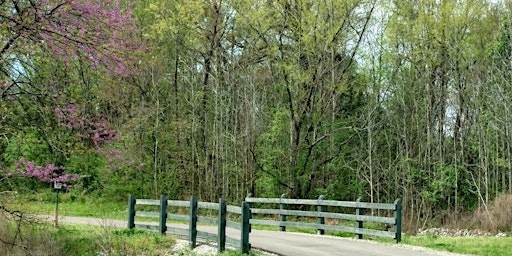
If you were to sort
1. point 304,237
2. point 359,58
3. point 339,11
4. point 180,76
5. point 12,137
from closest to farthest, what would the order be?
point 12,137
point 304,237
point 339,11
point 359,58
point 180,76

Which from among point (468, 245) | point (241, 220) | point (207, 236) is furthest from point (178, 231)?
point (468, 245)

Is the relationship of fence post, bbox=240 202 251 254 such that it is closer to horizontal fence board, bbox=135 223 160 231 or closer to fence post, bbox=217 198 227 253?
fence post, bbox=217 198 227 253

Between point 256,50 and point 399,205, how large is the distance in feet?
51.2

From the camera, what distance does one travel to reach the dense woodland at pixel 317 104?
88.8 ft

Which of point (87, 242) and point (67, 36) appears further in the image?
point (87, 242)

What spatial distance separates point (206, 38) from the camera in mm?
30938

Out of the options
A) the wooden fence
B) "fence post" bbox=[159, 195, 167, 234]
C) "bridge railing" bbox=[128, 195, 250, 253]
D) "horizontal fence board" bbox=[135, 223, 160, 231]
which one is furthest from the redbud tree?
"horizontal fence board" bbox=[135, 223, 160, 231]

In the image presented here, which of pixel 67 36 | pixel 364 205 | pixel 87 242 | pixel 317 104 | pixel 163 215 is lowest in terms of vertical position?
pixel 87 242

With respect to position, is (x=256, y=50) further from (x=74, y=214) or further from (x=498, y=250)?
(x=498, y=250)

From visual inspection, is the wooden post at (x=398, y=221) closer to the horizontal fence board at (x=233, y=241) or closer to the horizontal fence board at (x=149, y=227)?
the horizontal fence board at (x=233, y=241)

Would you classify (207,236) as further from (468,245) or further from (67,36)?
(67,36)

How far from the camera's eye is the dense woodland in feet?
88.8

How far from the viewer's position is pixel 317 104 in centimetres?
2788

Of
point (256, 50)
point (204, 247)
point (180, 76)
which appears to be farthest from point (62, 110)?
point (180, 76)
